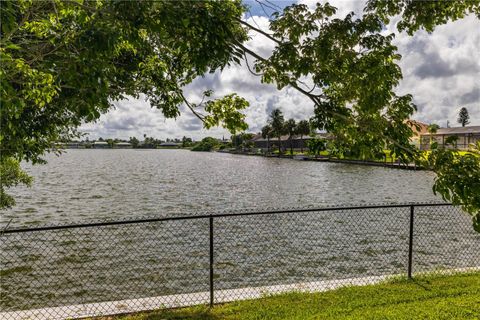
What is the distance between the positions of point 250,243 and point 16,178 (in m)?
11.2

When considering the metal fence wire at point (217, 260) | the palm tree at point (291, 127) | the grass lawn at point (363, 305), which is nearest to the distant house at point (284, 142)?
the palm tree at point (291, 127)

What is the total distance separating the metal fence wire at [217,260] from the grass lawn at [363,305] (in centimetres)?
46

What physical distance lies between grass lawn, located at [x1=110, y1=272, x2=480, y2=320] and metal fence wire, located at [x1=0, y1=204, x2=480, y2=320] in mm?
456

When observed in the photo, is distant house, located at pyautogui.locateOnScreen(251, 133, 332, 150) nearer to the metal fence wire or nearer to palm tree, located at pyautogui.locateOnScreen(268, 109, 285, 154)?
palm tree, located at pyautogui.locateOnScreen(268, 109, 285, 154)

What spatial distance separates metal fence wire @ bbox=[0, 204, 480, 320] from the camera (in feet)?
29.8

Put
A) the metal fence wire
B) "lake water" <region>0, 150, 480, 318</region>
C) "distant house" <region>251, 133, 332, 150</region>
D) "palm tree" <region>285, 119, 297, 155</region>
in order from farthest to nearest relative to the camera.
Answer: "distant house" <region>251, 133, 332, 150</region> < "palm tree" <region>285, 119, 297, 155</region> < "lake water" <region>0, 150, 480, 318</region> < the metal fence wire

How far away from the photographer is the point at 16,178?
18.5 metres

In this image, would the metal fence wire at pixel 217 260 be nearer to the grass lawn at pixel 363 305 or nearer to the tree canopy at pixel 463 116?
the grass lawn at pixel 363 305

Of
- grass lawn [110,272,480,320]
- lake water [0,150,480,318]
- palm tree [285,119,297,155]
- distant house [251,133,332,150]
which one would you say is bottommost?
lake water [0,150,480,318]

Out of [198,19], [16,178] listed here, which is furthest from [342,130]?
[16,178]

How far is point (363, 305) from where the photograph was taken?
667cm

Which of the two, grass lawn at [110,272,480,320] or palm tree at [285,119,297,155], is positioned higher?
palm tree at [285,119,297,155]

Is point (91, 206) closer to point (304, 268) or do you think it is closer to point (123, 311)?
point (304, 268)

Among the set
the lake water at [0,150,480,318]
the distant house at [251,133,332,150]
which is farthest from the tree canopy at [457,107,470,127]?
the lake water at [0,150,480,318]
